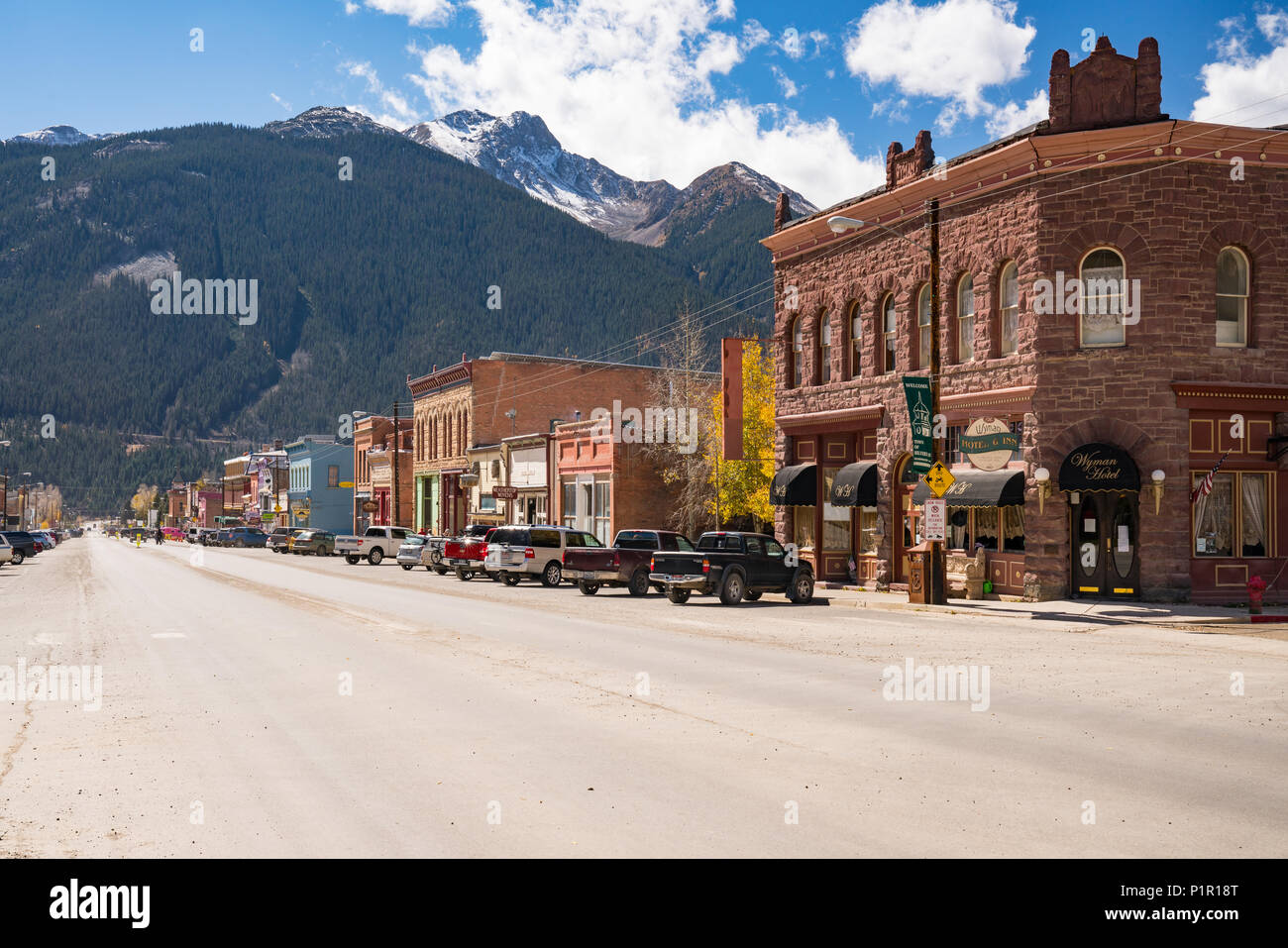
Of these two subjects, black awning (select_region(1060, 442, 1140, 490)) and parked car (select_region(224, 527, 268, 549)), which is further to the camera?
parked car (select_region(224, 527, 268, 549))

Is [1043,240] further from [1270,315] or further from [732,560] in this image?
[732,560]

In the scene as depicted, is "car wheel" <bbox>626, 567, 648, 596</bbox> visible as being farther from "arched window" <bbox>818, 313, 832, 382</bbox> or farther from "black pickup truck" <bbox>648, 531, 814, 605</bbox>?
"arched window" <bbox>818, 313, 832, 382</bbox>

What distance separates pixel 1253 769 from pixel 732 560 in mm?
19597

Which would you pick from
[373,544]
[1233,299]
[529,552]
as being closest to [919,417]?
[1233,299]

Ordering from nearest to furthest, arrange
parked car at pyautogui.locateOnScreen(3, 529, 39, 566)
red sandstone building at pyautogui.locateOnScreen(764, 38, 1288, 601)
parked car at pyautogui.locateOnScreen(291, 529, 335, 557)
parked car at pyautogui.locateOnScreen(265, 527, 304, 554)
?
red sandstone building at pyautogui.locateOnScreen(764, 38, 1288, 601) < parked car at pyautogui.locateOnScreen(3, 529, 39, 566) < parked car at pyautogui.locateOnScreen(291, 529, 335, 557) < parked car at pyautogui.locateOnScreen(265, 527, 304, 554)

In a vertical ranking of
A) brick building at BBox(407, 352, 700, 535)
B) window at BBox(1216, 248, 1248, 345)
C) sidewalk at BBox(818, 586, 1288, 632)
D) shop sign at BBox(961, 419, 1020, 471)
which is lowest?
sidewalk at BBox(818, 586, 1288, 632)

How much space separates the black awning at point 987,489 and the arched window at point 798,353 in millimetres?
9172

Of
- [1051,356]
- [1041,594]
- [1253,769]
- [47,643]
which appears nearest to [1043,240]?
[1051,356]

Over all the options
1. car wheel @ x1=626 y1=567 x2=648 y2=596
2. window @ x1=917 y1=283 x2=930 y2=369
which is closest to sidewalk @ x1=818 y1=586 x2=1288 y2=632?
car wheel @ x1=626 y1=567 x2=648 y2=596

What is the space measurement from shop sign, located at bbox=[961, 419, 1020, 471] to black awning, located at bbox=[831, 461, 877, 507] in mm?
3907

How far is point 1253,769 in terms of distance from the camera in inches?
335

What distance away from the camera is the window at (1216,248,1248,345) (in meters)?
26.2

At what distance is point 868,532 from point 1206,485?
10889 millimetres

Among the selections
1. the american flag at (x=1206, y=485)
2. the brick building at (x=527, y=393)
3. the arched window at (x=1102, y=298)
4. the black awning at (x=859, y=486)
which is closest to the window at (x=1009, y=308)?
the arched window at (x=1102, y=298)
